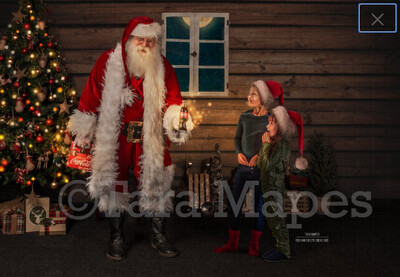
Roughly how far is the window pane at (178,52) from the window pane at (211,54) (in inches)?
8.0

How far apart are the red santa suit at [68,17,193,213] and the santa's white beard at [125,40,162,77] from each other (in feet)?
0.13

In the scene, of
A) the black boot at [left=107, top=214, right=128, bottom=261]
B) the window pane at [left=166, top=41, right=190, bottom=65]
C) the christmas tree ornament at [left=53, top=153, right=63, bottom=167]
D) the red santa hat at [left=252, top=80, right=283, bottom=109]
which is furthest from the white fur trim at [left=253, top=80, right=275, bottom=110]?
the christmas tree ornament at [left=53, top=153, right=63, bottom=167]

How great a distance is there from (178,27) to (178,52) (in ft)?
1.15

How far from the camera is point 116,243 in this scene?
3.29m

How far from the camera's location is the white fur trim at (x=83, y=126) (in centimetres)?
316

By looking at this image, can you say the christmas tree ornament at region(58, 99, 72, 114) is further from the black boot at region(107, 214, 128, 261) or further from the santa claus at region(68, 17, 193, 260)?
the black boot at region(107, 214, 128, 261)

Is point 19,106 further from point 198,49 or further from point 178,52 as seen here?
point 198,49

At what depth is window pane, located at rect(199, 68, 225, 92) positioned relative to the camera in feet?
16.7

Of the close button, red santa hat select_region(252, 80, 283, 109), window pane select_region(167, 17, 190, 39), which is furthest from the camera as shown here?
the close button

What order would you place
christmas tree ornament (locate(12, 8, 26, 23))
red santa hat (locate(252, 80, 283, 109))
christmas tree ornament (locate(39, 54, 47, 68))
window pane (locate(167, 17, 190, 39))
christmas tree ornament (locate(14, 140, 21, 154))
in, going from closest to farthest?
red santa hat (locate(252, 80, 283, 109)), christmas tree ornament (locate(14, 140, 21, 154)), christmas tree ornament (locate(39, 54, 47, 68)), christmas tree ornament (locate(12, 8, 26, 23)), window pane (locate(167, 17, 190, 39))

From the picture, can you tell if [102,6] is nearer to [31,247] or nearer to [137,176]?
[137,176]

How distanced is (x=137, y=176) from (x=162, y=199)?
0.32m

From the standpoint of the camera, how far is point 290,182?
15.6ft

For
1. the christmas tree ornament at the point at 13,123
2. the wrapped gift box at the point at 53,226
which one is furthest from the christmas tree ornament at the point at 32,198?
the christmas tree ornament at the point at 13,123
